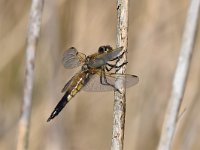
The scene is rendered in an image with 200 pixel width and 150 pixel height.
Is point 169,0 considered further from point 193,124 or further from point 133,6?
point 193,124

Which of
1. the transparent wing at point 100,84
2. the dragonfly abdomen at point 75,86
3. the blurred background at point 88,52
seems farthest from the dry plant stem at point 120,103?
the blurred background at point 88,52

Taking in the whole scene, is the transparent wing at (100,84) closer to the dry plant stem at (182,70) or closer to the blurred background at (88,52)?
the dry plant stem at (182,70)

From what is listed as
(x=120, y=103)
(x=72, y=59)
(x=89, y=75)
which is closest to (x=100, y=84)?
(x=89, y=75)

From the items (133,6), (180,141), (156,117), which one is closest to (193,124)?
(180,141)

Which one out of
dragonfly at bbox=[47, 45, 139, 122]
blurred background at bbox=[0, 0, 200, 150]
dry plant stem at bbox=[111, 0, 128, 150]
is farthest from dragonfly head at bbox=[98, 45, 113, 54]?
blurred background at bbox=[0, 0, 200, 150]

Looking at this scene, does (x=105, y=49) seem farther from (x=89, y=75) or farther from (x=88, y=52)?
(x=88, y=52)

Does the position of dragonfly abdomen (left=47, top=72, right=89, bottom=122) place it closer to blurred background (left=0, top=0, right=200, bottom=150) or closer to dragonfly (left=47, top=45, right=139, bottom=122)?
dragonfly (left=47, top=45, right=139, bottom=122)
